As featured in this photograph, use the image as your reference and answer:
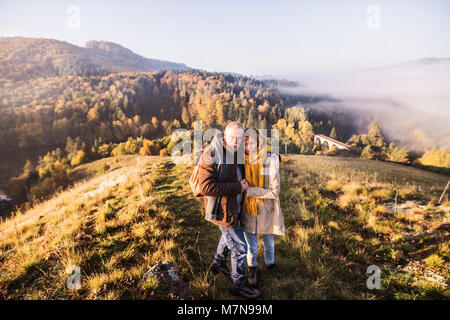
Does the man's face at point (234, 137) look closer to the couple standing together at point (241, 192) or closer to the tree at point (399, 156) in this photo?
the couple standing together at point (241, 192)

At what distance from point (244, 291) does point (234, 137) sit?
2.55 m

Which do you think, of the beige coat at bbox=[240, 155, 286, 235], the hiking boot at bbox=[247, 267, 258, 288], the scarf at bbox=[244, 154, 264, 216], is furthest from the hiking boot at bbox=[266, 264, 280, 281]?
the scarf at bbox=[244, 154, 264, 216]

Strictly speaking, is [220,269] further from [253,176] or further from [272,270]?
[253,176]

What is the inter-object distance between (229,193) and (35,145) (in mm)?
135748

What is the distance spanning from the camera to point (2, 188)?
69.2 m

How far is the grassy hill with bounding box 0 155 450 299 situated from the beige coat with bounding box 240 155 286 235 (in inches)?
43.1

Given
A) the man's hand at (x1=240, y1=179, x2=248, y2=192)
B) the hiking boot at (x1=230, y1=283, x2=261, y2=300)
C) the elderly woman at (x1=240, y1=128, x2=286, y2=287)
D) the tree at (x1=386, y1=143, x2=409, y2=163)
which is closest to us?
the man's hand at (x1=240, y1=179, x2=248, y2=192)

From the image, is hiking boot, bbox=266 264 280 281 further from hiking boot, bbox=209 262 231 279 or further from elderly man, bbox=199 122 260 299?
hiking boot, bbox=209 262 231 279

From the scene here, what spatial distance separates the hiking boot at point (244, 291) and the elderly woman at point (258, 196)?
14cm

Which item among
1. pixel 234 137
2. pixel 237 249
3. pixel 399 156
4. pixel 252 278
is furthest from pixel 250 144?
pixel 399 156

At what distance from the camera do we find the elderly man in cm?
275

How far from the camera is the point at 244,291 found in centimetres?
317

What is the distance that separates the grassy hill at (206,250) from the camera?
322 centimetres
